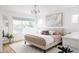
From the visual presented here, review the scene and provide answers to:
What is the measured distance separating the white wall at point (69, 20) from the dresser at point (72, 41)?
101 mm

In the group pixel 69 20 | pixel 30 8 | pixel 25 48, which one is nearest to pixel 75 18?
pixel 69 20

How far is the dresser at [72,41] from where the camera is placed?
1.32 metres

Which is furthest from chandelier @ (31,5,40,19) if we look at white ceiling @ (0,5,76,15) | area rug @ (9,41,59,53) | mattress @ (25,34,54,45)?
area rug @ (9,41,59,53)

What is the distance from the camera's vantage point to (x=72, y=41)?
1.34 metres

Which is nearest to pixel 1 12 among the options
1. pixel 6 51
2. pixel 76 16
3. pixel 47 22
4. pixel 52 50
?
pixel 6 51

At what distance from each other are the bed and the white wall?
22 centimetres

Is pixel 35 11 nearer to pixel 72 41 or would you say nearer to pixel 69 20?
pixel 69 20

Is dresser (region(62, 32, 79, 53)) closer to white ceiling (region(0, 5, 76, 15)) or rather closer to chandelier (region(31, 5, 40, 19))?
white ceiling (region(0, 5, 76, 15))

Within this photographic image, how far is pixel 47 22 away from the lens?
4.68 ft

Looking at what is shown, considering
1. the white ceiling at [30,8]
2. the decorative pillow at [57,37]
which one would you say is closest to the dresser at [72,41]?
the decorative pillow at [57,37]

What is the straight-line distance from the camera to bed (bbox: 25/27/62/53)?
1.34 m

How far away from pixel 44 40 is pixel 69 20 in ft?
2.09
